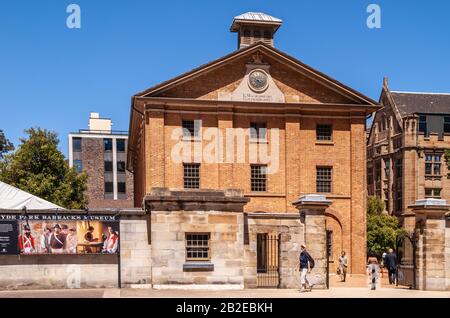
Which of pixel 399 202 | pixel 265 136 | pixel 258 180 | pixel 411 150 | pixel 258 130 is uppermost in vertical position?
pixel 258 130

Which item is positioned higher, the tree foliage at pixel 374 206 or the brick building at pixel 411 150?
the brick building at pixel 411 150

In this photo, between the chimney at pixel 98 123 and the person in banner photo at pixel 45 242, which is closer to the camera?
the person in banner photo at pixel 45 242

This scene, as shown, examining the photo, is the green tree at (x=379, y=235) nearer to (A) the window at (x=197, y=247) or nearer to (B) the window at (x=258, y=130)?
(B) the window at (x=258, y=130)

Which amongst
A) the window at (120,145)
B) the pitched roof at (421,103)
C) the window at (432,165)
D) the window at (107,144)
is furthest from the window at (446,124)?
the window at (107,144)

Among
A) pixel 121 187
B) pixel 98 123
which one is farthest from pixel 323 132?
pixel 98 123

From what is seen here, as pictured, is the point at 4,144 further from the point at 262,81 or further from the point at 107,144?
the point at 262,81

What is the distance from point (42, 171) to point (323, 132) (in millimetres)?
21706

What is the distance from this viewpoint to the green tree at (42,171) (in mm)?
45562

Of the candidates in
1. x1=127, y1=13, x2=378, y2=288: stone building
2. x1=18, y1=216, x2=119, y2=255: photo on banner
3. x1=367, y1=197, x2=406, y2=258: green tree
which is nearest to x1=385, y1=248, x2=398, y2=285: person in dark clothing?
x1=127, y1=13, x2=378, y2=288: stone building

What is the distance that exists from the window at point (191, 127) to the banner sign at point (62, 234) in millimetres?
15403

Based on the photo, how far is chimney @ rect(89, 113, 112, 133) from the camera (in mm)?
96125

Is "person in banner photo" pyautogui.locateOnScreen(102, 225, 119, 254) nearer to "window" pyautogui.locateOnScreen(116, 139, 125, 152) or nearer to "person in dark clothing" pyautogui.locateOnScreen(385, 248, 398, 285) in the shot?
"person in dark clothing" pyautogui.locateOnScreen(385, 248, 398, 285)

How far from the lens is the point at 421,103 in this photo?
64.8m
